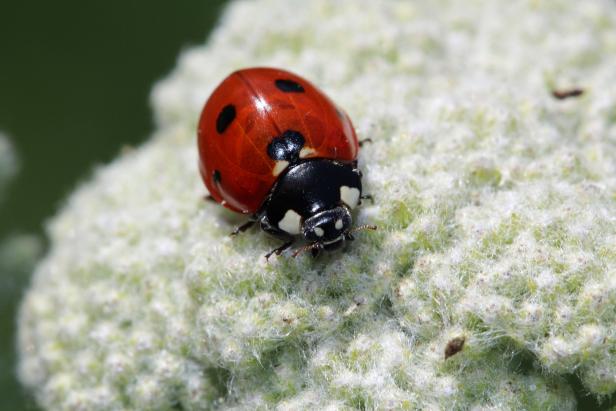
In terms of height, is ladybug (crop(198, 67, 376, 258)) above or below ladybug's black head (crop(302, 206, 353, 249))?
above

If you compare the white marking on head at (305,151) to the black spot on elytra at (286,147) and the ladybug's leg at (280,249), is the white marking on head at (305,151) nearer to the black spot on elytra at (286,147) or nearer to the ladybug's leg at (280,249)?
the black spot on elytra at (286,147)

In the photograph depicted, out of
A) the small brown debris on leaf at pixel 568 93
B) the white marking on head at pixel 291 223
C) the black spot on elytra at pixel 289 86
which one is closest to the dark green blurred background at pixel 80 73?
the black spot on elytra at pixel 289 86

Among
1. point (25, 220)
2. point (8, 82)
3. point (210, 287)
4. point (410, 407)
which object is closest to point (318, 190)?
point (210, 287)

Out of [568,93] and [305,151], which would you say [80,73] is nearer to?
[305,151]

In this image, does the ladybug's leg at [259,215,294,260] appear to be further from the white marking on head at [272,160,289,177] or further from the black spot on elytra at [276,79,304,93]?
the black spot on elytra at [276,79,304,93]

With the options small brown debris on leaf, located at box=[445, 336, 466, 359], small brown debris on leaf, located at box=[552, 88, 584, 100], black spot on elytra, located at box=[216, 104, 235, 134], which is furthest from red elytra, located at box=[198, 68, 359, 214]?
small brown debris on leaf, located at box=[552, 88, 584, 100]
